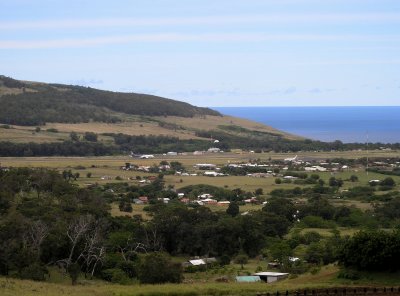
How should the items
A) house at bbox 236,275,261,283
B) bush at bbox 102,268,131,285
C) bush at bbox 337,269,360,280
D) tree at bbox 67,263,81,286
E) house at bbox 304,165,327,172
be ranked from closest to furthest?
1. bush at bbox 337,269,360,280
2. house at bbox 236,275,261,283
3. tree at bbox 67,263,81,286
4. bush at bbox 102,268,131,285
5. house at bbox 304,165,327,172

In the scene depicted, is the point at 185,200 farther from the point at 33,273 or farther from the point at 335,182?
the point at 33,273

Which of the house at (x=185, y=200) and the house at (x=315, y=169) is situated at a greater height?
the house at (x=315, y=169)

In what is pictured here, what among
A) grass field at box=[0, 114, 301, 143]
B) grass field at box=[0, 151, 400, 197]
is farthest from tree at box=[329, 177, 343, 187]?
grass field at box=[0, 114, 301, 143]

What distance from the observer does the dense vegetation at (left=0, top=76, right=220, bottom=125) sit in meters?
136

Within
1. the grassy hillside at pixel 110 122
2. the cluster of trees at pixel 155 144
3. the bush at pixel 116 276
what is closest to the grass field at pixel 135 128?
the grassy hillside at pixel 110 122

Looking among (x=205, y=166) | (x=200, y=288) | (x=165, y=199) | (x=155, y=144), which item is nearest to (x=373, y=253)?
(x=200, y=288)

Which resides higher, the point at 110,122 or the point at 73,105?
the point at 73,105

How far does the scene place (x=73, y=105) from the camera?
15388 cm

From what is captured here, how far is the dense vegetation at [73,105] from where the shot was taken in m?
136

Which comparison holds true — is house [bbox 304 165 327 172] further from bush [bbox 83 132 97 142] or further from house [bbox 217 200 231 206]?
bush [bbox 83 132 97 142]

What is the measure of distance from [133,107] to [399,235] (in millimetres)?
135411

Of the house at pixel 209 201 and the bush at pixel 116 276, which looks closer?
the bush at pixel 116 276

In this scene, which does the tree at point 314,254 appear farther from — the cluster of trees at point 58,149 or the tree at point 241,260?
the cluster of trees at point 58,149

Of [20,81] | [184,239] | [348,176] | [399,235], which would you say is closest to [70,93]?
[20,81]
